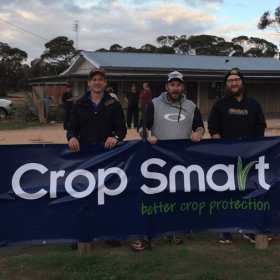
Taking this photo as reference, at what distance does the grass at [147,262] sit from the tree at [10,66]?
194 feet

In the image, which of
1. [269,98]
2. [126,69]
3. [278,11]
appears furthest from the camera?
[278,11]

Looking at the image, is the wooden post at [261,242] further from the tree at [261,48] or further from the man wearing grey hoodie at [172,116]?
the tree at [261,48]

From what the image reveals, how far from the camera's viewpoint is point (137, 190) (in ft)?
14.4

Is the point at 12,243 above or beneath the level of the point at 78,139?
beneath

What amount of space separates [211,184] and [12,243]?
215 centimetres

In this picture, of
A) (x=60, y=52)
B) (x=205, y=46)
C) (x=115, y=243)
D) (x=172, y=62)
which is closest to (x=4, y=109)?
(x=172, y=62)

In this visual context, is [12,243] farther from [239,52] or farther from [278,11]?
[239,52]

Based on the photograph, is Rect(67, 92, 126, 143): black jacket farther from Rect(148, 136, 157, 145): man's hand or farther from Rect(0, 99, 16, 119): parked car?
Rect(0, 99, 16, 119): parked car

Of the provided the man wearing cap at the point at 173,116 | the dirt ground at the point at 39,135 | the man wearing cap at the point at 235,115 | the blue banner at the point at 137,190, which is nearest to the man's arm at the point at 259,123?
the man wearing cap at the point at 235,115

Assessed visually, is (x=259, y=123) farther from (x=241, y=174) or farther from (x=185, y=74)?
(x=185, y=74)

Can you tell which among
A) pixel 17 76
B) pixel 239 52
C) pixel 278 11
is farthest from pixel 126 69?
pixel 239 52

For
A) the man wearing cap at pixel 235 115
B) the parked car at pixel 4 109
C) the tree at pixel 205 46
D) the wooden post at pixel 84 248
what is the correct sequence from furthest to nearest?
the tree at pixel 205 46, the parked car at pixel 4 109, the man wearing cap at pixel 235 115, the wooden post at pixel 84 248

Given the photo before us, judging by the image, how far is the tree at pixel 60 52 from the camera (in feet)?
202

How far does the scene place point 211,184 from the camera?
4.51 m
